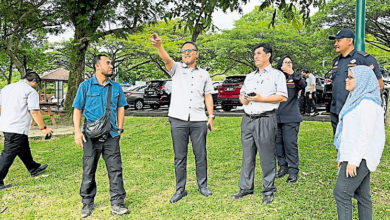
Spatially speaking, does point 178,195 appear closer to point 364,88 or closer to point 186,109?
point 186,109

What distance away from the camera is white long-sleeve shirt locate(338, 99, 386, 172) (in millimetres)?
2668

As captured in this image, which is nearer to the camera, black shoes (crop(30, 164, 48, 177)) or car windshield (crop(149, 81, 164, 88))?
black shoes (crop(30, 164, 48, 177))

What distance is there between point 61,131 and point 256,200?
819 centimetres

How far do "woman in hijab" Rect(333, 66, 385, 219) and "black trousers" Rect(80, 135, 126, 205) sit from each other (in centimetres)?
233

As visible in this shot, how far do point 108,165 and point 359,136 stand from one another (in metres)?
2.63

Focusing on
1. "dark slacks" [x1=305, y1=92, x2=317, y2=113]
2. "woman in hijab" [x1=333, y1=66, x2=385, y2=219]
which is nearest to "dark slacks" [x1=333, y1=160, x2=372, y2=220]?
"woman in hijab" [x1=333, y1=66, x2=385, y2=219]

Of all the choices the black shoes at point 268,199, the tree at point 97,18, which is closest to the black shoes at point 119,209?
the black shoes at point 268,199

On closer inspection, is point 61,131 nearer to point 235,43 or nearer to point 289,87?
point 289,87

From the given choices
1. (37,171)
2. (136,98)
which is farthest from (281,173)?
(136,98)

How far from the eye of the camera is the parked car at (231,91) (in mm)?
14867

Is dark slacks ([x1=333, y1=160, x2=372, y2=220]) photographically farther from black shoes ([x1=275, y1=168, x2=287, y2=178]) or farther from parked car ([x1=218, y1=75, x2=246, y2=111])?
parked car ([x1=218, y1=75, x2=246, y2=111])

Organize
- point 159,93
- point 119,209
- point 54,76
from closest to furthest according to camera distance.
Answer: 1. point 119,209
2. point 159,93
3. point 54,76

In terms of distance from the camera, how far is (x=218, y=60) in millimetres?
29156

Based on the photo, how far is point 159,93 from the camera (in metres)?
17.8
